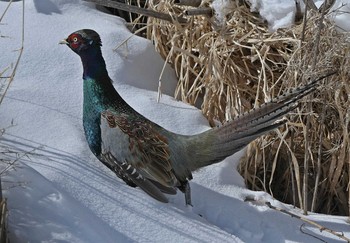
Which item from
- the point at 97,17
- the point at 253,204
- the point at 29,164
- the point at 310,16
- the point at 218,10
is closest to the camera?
the point at 29,164

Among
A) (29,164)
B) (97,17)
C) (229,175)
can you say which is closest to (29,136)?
(29,164)

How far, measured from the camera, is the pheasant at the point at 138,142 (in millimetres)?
3324

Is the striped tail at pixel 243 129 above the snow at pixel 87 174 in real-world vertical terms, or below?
above

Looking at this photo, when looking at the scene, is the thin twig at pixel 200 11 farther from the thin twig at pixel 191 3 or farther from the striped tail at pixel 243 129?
the striped tail at pixel 243 129

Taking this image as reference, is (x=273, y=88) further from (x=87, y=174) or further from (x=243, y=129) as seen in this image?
(x=87, y=174)

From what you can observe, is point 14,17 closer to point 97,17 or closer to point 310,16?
point 97,17

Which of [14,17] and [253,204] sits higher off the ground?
[14,17]

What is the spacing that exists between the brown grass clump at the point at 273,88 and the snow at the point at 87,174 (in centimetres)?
14

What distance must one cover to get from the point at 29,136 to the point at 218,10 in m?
1.30

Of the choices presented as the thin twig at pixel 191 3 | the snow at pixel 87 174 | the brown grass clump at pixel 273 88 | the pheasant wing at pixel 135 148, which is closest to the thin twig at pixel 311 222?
the snow at pixel 87 174

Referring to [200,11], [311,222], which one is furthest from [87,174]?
[200,11]

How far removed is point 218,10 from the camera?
13.7 ft

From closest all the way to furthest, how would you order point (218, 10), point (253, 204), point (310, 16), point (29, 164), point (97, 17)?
point (29, 164) < point (253, 204) < point (310, 16) < point (218, 10) < point (97, 17)

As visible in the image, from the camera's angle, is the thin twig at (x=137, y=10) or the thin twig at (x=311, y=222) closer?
the thin twig at (x=311, y=222)
